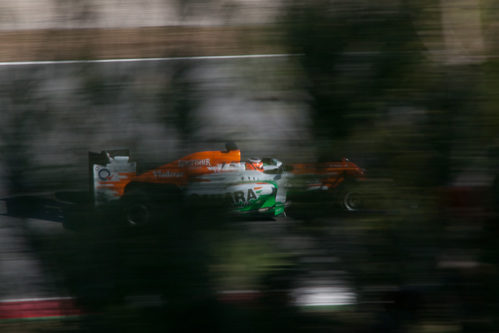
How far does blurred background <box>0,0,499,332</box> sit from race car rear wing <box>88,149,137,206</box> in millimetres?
32

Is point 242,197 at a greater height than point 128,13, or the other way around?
point 128,13

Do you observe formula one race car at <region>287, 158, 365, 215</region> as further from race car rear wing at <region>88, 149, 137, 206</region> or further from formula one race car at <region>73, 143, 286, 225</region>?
race car rear wing at <region>88, 149, 137, 206</region>

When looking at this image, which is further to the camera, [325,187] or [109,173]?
[325,187]

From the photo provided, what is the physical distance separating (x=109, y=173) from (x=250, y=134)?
0.50 meters

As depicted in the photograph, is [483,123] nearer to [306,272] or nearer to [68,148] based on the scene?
[306,272]

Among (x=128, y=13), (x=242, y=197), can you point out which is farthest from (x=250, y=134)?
(x=128, y=13)

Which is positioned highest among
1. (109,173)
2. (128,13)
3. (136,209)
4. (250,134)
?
(128,13)

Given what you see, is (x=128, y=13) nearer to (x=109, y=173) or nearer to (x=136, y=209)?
(x=109, y=173)

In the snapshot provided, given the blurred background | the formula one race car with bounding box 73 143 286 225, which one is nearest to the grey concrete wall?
the blurred background

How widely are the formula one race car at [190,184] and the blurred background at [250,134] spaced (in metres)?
0.04

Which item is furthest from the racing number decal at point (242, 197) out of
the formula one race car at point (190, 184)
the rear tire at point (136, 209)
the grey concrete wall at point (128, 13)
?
the grey concrete wall at point (128, 13)

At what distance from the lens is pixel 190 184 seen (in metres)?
1.73

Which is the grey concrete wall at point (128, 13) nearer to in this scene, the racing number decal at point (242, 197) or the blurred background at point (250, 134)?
the blurred background at point (250, 134)

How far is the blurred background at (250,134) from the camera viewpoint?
5.59 ft
